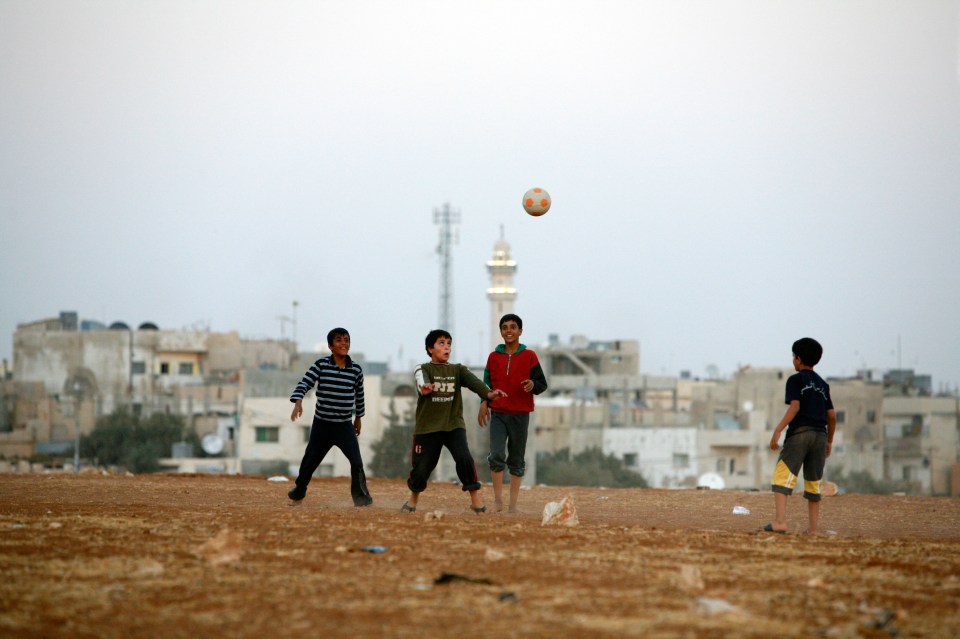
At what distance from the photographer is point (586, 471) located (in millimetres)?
68562

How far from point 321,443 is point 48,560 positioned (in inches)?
198

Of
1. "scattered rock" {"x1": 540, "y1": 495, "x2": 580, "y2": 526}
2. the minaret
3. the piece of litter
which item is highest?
the minaret

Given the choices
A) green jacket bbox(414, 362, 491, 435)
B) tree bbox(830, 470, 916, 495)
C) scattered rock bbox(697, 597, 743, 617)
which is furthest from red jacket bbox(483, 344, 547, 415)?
tree bbox(830, 470, 916, 495)

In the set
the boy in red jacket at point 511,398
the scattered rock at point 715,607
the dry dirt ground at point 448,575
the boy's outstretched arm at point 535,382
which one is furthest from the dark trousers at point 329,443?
the scattered rock at point 715,607

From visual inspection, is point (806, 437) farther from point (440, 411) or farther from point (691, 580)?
point (691, 580)

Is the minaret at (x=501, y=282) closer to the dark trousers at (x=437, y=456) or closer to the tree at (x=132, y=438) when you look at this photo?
the tree at (x=132, y=438)

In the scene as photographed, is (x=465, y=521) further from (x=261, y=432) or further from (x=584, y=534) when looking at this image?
(x=261, y=432)

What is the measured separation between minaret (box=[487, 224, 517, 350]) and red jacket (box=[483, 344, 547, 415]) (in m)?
105

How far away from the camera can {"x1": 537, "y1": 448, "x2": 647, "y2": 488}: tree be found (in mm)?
67062

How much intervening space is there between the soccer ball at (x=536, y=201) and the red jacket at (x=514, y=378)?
27.7 ft

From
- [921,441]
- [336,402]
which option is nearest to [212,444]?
[921,441]

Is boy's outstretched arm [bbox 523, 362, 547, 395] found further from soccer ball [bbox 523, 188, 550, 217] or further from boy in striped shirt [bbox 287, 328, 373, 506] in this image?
soccer ball [bbox 523, 188, 550, 217]

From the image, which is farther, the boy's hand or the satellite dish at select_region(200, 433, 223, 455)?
the satellite dish at select_region(200, 433, 223, 455)

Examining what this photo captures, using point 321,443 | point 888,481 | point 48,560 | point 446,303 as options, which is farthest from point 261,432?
point 48,560
